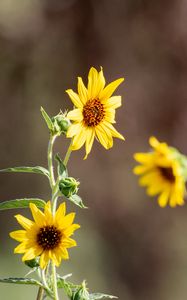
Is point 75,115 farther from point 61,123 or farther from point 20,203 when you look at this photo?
point 20,203

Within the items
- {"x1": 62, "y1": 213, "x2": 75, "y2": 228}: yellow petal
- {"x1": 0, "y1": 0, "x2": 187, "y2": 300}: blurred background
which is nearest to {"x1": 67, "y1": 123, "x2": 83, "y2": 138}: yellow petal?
{"x1": 62, "y1": 213, "x2": 75, "y2": 228}: yellow petal

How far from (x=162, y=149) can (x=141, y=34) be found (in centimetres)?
267

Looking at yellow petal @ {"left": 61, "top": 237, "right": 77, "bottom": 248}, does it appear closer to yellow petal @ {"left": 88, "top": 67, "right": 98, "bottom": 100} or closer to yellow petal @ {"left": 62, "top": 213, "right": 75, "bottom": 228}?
yellow petal @ {"left": 62, "top": 213, "right": 75, "bottom": 228}

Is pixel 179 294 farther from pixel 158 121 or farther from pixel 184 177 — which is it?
pixel 184 177

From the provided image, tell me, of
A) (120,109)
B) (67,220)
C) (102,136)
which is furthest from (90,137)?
(120,109)

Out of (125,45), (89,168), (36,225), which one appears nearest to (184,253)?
(89,168)

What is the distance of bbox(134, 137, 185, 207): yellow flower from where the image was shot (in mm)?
710

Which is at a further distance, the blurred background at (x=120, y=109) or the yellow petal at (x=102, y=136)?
the blurred background at (x=120, y=109)

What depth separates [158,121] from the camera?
323cm

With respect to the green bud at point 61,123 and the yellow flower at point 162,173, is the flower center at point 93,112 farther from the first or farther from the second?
the yellow flower at point 162,173

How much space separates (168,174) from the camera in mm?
767

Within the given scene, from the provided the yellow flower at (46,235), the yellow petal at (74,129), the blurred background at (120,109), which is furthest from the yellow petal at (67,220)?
the blurred background at (120,109)

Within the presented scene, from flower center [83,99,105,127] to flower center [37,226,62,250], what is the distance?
0.18 m

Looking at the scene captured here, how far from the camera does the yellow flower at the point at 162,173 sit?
28.0 inches
